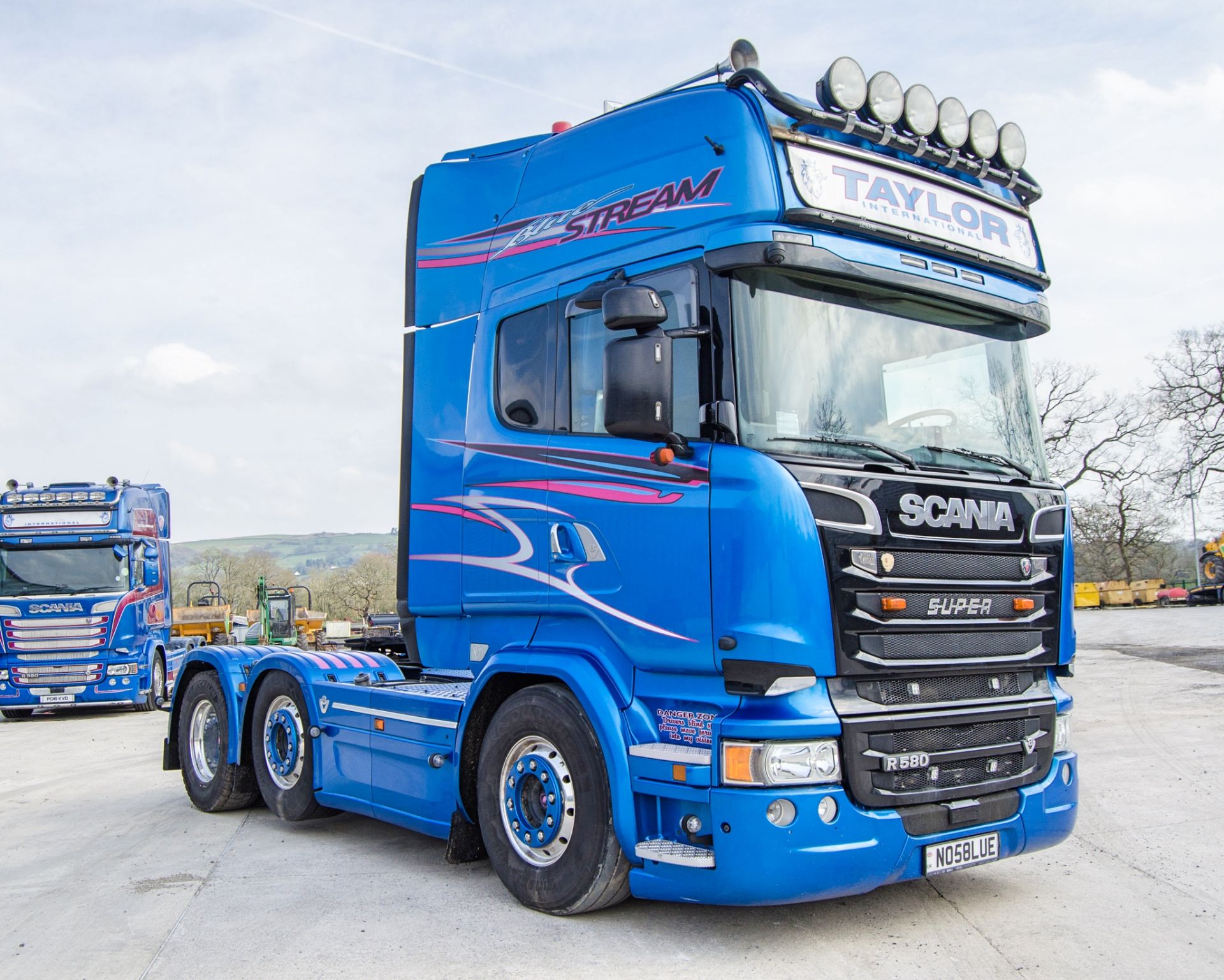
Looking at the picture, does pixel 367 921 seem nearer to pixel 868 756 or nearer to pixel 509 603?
pixel 509 603

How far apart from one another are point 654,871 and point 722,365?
2169 millimetres

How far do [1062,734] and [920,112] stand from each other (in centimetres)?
314

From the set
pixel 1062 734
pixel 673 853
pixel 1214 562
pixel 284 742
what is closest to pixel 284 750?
pixel 284 742

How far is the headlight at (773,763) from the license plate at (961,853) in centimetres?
71

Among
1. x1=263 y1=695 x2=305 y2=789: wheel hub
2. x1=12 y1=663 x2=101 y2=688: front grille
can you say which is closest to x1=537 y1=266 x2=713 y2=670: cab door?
x1=263 y1=695 x2=305 y2=789: wheel hub

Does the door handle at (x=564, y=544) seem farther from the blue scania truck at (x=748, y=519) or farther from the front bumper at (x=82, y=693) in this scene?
the front bumper at (x=82, y=693)

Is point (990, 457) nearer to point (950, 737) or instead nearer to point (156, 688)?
point (950, 737)

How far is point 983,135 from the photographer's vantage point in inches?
236

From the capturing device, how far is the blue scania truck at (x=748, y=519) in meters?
4.71

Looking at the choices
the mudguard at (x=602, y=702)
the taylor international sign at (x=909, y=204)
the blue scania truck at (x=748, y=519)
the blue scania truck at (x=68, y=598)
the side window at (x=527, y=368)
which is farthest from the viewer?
the blue scania truck at (x=68, y=598)

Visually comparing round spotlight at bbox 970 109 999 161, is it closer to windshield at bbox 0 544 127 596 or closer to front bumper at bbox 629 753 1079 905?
front bumper at bbox 629 753 1079 905

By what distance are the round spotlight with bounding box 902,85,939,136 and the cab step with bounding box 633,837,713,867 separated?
3.53 metres

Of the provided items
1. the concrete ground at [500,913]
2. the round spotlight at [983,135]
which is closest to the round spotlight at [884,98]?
the round spotlight at [983,135]

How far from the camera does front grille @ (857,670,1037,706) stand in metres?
4.88
